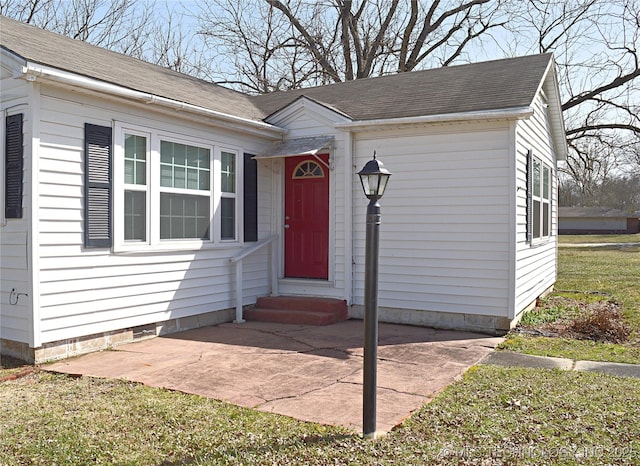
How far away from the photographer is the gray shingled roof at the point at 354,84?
655 centimetres

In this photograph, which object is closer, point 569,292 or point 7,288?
point 7,288

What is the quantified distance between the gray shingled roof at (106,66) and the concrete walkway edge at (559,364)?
5067 millimetres

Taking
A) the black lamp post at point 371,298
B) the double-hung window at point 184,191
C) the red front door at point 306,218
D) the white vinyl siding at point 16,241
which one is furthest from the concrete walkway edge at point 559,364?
the white vinyl siding at point 16,241

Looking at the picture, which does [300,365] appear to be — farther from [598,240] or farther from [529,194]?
[598,240]

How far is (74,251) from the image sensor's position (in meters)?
5.97

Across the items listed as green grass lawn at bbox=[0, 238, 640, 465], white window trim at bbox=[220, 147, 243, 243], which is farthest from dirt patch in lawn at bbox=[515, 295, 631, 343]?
white window trim at bbox=[220, 147, 243, 243]

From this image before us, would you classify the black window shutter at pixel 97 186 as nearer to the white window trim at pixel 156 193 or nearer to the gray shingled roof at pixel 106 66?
the white window trim at pixel 156 193

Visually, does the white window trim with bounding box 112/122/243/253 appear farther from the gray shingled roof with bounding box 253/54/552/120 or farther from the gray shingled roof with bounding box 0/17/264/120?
the gray shingled roof with bounding box 253/54/552/120

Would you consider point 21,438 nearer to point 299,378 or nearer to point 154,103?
point 299,378

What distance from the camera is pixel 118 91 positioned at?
6195mm

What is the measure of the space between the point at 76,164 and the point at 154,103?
1287mm

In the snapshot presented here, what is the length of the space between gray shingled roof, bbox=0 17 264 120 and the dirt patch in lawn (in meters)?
5.43

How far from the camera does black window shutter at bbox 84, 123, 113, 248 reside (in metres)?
6.07

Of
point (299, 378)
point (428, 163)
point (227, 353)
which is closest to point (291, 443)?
point (299, 378)
